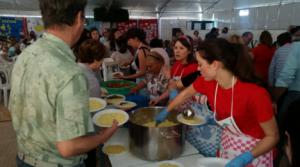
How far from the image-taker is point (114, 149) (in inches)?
51.8

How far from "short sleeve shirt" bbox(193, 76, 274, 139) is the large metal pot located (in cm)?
21

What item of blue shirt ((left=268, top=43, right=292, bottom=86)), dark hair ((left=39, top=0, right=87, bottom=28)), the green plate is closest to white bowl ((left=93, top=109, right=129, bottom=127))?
dark hair ((left=39, top=0, right=87, bottom=28))

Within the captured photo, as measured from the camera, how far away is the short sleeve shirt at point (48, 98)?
700 mm

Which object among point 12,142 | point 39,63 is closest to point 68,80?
point 39,63

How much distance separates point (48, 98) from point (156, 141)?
0.52 meters

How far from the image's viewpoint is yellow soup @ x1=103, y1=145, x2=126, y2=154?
4.22 feet

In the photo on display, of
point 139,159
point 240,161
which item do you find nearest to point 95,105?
point 139,159

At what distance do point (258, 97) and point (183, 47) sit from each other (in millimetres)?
1070

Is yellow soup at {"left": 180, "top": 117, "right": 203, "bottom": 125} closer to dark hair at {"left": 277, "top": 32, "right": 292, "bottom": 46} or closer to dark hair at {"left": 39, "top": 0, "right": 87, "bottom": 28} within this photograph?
dark hair at {"left": 39, "top": 0, "right": 87, "bottom": 28}

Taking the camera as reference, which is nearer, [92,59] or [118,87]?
[92,59]

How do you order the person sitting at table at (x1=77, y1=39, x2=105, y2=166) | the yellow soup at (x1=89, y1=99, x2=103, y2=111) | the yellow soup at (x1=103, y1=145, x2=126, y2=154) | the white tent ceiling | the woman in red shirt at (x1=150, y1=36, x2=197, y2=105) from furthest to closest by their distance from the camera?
the white tent ceiling → the woman in red shirt at (x1=150, y1=36, x2=197, y2=105) → the person sitting at table at (x1=77, y1=39, x2=105, y2=166) → the yellow soup at (x1=89, y1=99, x2=103, y2=111) → the yellow soup at (x1=103, y1=145, x2=126, y2=154)

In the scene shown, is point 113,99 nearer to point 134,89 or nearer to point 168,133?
point 134,89

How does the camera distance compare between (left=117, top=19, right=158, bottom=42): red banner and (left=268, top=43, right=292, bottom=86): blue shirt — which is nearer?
(left=268, top=43, right=292, bottom=86): blue shirt

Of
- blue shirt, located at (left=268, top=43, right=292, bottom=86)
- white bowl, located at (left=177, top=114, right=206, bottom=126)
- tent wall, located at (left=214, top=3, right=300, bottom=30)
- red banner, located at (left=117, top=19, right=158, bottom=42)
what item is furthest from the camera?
red banner, located at (left=117, top=19, right=158, bottom=42)
